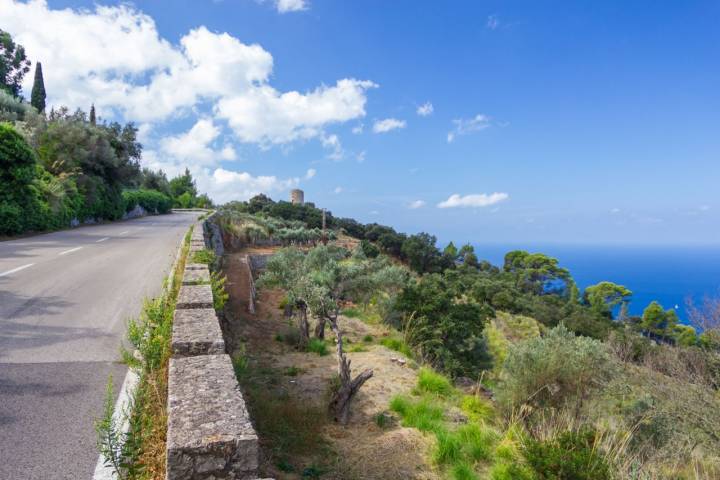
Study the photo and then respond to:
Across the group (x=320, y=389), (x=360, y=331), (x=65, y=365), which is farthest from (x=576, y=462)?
(x=360, y=331)

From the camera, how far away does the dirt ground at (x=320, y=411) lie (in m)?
4.61

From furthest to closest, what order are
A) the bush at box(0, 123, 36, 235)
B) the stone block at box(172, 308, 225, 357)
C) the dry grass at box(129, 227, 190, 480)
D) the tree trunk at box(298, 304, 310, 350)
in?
the bush at box(0, 123, 36, 235) < the tree trunk at box(298, 304, 310, 350) < the stone block at box(172, 308, 225, 357) < the dry grass at box(129, 227, 190, 480)

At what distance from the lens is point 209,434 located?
7.63ft

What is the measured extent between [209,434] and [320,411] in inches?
161

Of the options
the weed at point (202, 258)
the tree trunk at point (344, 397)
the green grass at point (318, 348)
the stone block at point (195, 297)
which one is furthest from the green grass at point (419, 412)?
the weed at point (202, 258)

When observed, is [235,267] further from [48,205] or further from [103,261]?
[48,205]

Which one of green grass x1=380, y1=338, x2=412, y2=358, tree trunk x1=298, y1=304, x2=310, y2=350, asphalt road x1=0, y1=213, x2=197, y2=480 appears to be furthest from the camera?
green grass x1=380, y1=338, x2=412, y2=358

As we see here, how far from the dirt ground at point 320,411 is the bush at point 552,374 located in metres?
1.96

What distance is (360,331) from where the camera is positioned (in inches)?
503

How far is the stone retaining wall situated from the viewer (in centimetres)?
223

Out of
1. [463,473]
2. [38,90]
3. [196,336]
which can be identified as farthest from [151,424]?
[38,90]

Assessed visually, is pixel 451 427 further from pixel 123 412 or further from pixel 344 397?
pixel 123 412

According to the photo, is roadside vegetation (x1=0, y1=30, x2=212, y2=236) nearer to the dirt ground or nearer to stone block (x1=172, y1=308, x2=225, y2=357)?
the dirt ground

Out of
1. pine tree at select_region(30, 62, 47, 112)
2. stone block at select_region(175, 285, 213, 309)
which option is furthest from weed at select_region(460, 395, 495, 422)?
pine tree at select_region(30, 62, 47, 112)
